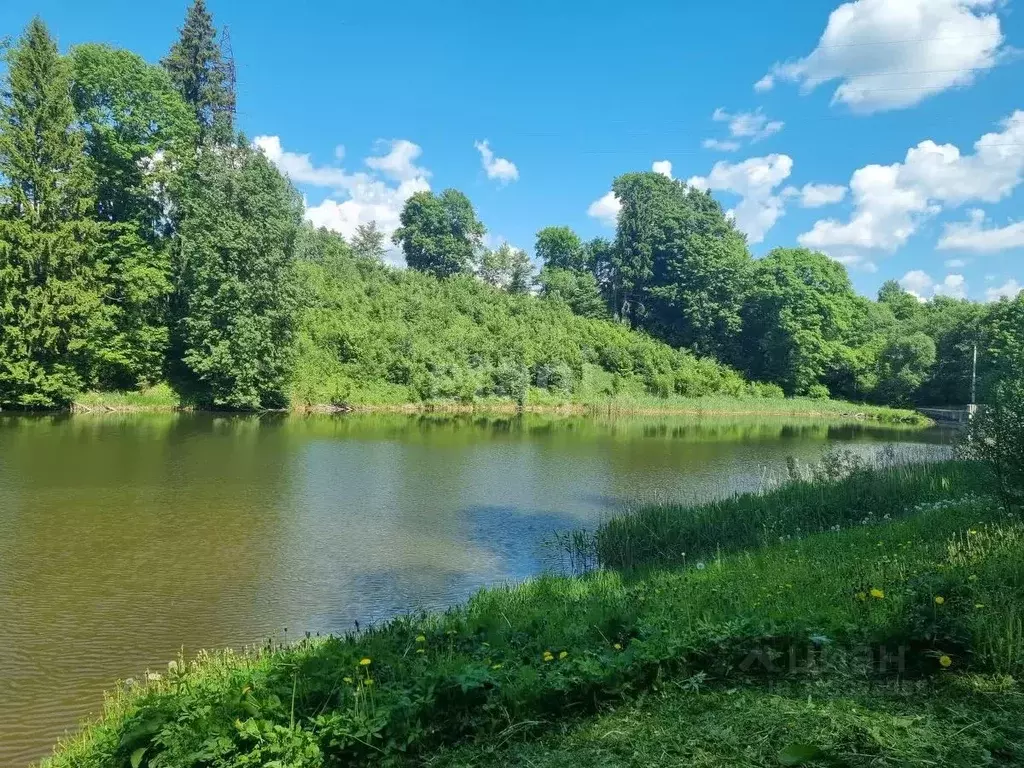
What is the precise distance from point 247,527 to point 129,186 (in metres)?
37.6

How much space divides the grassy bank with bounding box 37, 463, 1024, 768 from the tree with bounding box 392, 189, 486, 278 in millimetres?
76741

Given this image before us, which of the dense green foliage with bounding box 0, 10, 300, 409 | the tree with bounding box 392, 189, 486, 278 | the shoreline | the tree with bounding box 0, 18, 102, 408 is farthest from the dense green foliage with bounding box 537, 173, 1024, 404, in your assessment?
the tree with bounding box 0, 18, 102, 408

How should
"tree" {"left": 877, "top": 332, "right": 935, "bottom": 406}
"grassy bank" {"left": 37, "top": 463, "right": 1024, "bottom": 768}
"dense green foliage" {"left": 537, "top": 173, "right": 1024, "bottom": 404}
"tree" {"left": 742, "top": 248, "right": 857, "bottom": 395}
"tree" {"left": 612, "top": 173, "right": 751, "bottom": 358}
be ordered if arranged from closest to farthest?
"grassy bank" {"left": 37, "top": 463, "right": 1024, "bottom": 768} → "tree" {"left": 877, "top": 332, "right": 935, "bottom": 406} → "dense green foliage" {"left": 537, "top": 173, "right": 1024, "bottom": 404} → "tree" {"left": 742, "top": 248, "right": 857, "bottom": 395} → "tree" {"left": 612, "top": 173, "right": 751, "bottom": 358}

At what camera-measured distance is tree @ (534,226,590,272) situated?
90.2 metres

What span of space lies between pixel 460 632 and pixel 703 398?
5380 cm

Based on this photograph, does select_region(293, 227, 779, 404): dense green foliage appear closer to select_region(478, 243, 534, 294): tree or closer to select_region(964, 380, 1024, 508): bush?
select_region(478, 243, 534, 294): tree

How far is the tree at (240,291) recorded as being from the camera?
129 feet

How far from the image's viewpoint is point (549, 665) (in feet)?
15.1

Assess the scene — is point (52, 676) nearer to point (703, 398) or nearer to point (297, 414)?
point (297, 414)

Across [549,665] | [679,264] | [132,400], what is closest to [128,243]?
[132,400]

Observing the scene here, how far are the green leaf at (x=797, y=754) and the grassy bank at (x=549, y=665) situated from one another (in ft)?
2.08

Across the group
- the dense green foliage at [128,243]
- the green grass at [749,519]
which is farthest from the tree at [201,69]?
the green grass at [749,519]

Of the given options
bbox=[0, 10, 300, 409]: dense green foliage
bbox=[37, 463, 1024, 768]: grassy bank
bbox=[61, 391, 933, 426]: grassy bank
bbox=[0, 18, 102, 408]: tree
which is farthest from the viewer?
bbox=[61, 391, 933, 426]: grassy bank

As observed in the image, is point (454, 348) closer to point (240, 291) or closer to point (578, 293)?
point (240, 291)
